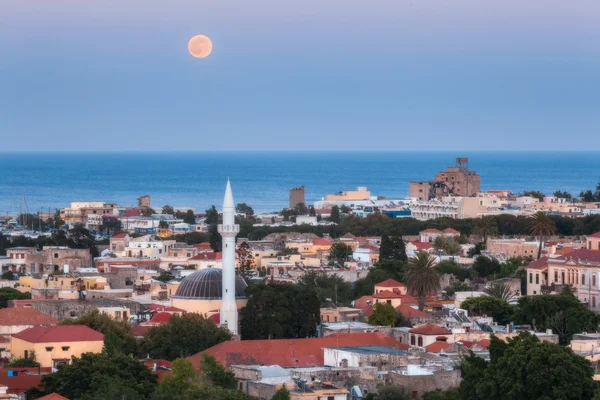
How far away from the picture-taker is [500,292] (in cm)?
5628

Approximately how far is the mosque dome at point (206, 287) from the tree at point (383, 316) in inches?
190

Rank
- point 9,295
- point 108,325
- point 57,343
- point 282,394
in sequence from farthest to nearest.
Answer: point 9,295, point 108,325, point 57,343, point 282,394

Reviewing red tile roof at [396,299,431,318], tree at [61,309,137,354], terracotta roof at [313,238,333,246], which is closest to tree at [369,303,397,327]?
red tile roof at [396,299,431,318]

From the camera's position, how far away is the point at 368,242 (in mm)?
80312

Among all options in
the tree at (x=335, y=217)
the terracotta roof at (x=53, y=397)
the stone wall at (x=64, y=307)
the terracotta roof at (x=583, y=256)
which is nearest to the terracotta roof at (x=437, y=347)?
the terracotta roof at (x=53, y=397)

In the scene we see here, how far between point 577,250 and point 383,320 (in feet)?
47.4

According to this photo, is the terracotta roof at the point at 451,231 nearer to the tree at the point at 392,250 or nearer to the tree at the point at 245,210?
the tree at the point at 392,250

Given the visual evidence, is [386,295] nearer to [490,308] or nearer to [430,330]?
[490,308]

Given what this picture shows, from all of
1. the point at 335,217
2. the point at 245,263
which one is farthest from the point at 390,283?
the point at 335,217

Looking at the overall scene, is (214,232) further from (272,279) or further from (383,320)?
(383,320)

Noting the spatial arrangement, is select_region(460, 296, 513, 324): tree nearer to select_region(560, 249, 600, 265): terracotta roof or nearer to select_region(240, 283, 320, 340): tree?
select_region(240, 283, 320, 340): tree

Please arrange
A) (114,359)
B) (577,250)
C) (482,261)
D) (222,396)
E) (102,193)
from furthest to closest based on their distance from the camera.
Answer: (102,193)
(482,261)
(577,250)
(114,359)
(222,396)

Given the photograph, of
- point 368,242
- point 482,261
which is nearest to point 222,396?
point 482,261

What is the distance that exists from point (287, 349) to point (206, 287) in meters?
10.2
